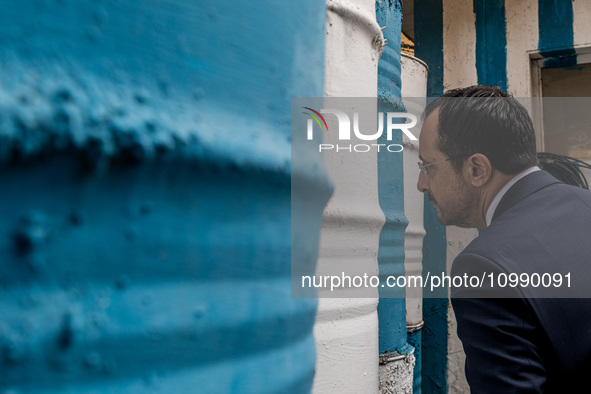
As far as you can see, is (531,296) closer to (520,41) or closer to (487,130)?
(487,130)

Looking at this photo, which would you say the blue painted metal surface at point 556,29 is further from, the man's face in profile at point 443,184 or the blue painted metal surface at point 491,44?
the man's face in profile at point 443,184

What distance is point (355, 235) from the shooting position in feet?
2.62

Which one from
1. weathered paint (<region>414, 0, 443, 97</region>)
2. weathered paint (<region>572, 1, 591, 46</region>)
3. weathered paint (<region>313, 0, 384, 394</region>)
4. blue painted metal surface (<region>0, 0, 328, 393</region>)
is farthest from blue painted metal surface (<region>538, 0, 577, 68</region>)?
blue painted metal surface (<region>0, 0, 328, 393</region>)

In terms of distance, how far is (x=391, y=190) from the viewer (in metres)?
1.25

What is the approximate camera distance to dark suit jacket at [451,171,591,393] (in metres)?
0.81

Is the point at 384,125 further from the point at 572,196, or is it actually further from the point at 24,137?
the point at 24,137

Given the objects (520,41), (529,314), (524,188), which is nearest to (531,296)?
(529,314)

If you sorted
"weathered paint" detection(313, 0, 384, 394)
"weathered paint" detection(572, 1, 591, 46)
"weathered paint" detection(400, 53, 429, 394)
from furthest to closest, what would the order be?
"weathered paint" detection(572, 1, 591, 46) < "weathered paint" detection(400, 53, 429, 394) < "weathered paint" detection(313, 0, 384, 394)

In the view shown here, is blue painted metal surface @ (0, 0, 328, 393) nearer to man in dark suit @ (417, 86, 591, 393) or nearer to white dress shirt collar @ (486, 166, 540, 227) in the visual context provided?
man in dark suit @ (417, 86, 591, 393)

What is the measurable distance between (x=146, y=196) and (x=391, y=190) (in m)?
0.93

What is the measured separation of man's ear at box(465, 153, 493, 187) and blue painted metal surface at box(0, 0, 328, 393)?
2.49ft

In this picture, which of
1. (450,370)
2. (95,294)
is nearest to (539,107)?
(450,370)

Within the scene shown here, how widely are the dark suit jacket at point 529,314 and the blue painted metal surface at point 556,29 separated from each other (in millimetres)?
1453

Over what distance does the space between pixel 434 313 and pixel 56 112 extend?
6.87ft
